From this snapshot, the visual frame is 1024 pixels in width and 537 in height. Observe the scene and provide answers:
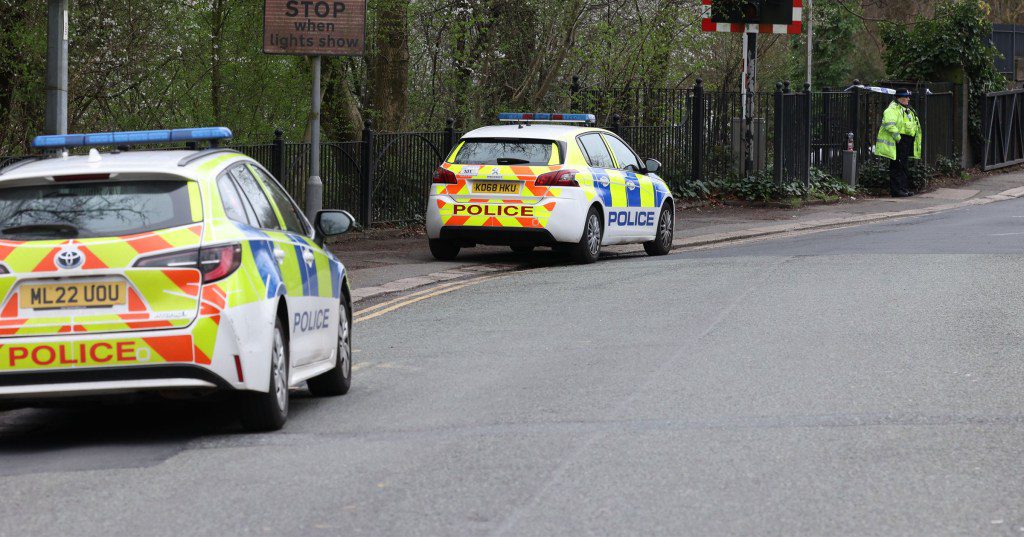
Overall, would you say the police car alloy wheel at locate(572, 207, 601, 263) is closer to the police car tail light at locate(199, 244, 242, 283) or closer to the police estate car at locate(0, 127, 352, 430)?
the police estate car at locate(0, 127, 352, 430)

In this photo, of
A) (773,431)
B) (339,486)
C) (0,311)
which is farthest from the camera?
(773,431)

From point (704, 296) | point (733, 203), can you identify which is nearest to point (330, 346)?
point (704, 296)

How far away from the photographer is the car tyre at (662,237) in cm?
1981

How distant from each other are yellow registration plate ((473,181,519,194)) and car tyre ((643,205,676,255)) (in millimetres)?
2896

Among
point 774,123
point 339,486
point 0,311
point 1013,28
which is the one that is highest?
point 1013,28

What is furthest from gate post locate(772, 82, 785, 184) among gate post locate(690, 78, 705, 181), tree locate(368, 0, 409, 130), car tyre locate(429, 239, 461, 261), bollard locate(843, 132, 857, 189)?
car tyre locate(429, 239, 461, 261)

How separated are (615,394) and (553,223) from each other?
8269mm

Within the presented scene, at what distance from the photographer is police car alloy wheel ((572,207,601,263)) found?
17875mm

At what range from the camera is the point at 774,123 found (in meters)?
28.1

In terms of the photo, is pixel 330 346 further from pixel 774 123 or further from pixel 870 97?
pixel 870 97

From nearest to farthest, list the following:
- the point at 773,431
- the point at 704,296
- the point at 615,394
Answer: the point at 773,431, the point at 615,394, the point at 704,296

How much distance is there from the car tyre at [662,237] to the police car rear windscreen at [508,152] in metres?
2.64

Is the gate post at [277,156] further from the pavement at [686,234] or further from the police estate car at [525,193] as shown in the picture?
the police estate car at [525,193]

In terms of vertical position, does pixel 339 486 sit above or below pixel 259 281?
below
